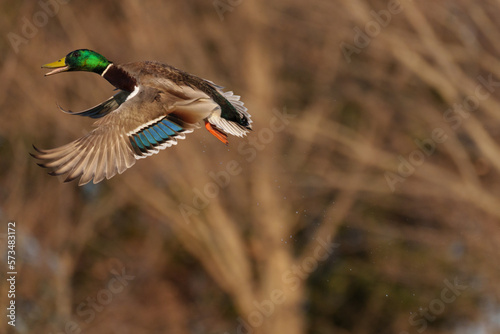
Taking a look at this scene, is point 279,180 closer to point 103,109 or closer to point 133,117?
point 103,109

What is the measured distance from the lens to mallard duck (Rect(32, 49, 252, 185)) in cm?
416

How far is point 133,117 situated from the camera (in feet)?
14.3

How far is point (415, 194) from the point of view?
14.1 metres

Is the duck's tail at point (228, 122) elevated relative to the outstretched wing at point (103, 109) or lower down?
elevated

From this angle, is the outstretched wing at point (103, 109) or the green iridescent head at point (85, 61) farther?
the outstretched wing at point (103, 109)

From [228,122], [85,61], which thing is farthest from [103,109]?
[85,61]

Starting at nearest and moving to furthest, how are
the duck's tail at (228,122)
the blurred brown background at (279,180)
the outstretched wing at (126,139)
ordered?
the outstretched wing at (126,139)
the duck's tail at (228,122)
the blurred brown background at (279,180)

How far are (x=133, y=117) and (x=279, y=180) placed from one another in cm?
1102

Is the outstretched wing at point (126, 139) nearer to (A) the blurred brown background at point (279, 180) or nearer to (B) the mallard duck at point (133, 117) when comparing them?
(B) the mallard duck at point (133, 117)

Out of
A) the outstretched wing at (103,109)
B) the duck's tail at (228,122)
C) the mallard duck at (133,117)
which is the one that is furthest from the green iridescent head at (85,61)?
the duck's tail at (228,122)

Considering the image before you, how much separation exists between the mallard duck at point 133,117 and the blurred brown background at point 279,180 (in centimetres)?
778

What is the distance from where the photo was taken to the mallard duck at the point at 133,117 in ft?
13.6

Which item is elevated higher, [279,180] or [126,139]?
[126,139]

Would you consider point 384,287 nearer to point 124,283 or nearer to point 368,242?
point 368,242
